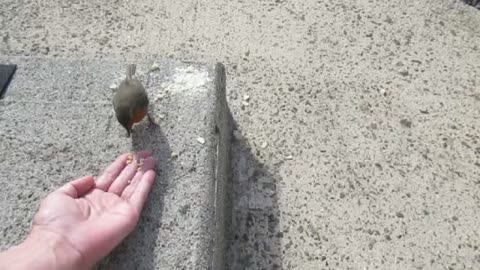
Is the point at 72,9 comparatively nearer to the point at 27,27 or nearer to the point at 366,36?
the point at 27,27

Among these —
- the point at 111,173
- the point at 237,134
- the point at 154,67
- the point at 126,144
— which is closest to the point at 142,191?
the point at 111,173

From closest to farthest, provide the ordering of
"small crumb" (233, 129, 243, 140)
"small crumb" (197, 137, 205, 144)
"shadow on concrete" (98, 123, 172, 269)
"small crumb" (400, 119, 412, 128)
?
1. "shadow on concrete" (98, 123, 172, 269)
2. "small crumb" (197, 137, 205, 144)
3. "small crumb" (233, 129, 243, 140)
4. "small crumb" (400, 119, 412, 128)

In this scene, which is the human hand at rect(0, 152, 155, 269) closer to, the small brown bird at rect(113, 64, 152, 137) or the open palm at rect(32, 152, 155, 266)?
the open palm at rect(32, 152, 155, 266)

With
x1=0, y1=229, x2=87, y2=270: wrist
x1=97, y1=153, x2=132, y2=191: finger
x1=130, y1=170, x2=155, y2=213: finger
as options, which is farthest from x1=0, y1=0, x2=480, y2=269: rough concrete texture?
x1=0, y1=229, x2=87, y2=270: wrist

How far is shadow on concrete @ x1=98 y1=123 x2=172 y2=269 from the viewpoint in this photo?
7.33 ft

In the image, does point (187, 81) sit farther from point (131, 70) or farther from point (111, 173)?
point (111, 173)

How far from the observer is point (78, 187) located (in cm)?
234

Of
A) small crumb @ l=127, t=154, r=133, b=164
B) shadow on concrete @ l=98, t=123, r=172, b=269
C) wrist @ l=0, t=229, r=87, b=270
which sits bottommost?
shadow on concrete @ l=98, t=123, r=172, b=269

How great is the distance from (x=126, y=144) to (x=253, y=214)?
2.94 ft

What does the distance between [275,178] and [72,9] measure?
239 centimetres

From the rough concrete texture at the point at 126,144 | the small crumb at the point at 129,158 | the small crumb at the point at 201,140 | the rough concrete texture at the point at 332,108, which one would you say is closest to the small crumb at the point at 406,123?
the rough concrete texture at the point at 332,108

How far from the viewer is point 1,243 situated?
7.41 feet

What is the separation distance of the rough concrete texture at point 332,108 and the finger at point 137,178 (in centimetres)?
74

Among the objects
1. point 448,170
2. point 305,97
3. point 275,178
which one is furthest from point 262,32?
point 448,170
